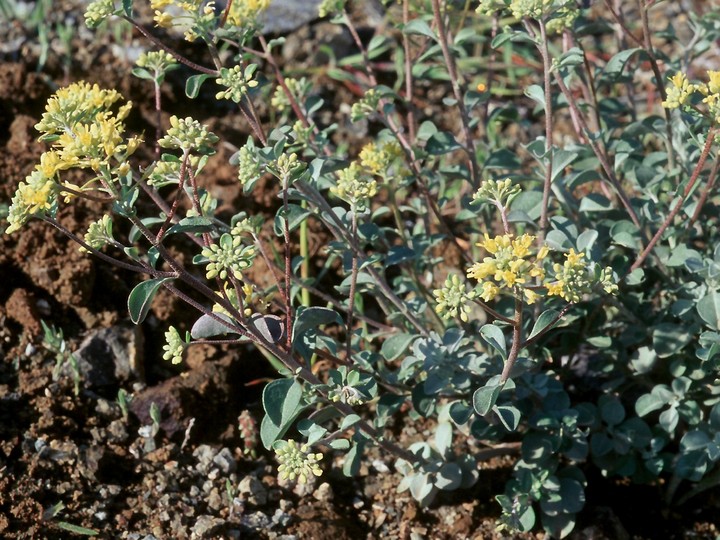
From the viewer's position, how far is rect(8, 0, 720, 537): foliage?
230 centimetres

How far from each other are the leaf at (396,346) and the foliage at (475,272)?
11mm

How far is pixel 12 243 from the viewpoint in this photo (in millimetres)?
3469

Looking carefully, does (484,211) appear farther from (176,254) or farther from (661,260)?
(176,254)

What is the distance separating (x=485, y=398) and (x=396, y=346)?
1.55ft

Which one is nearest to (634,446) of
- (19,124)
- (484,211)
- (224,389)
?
(484,211)

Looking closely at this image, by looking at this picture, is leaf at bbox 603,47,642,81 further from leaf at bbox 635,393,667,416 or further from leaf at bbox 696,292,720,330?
leaf at bbox 635,393,667,416

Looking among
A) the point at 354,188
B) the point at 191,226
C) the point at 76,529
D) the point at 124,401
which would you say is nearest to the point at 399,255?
the point at 354,188

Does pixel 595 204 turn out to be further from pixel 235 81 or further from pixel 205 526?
pixel 205 526

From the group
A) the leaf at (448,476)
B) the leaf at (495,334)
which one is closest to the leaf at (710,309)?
the leaf at (495,334)

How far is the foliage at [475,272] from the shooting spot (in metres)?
2.30

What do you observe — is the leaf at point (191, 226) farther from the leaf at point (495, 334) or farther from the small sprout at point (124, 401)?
the small sprout at point (124, 401)

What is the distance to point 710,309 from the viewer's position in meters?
2.70

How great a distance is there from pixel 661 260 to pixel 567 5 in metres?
0.90

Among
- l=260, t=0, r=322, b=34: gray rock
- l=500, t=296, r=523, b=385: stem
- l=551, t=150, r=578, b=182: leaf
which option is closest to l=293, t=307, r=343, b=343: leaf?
l=500, t=296, r=523, b=385: stem
